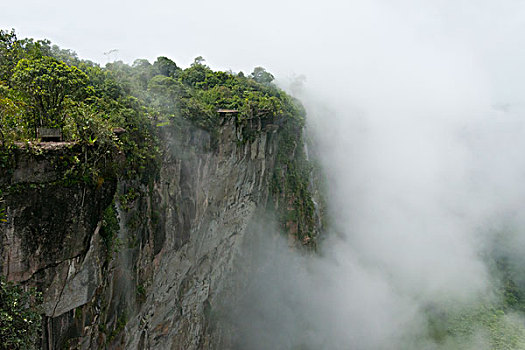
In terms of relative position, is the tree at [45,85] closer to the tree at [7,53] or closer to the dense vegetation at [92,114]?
the dense vegetation at [92,114]

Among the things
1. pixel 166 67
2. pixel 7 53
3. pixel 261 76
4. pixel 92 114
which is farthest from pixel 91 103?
pixel 261 76

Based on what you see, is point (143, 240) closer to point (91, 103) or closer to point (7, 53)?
point (91, 103)

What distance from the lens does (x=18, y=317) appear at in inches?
255

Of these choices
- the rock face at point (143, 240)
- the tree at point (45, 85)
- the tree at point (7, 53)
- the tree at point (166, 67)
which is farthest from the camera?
the tree at point (166, 67)

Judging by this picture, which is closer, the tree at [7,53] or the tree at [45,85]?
the tree at [45,85]

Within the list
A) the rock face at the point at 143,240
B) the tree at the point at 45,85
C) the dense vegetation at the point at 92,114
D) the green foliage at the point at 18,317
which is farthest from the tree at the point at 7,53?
the green foliage at the point at 18,317

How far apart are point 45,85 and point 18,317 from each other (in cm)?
525

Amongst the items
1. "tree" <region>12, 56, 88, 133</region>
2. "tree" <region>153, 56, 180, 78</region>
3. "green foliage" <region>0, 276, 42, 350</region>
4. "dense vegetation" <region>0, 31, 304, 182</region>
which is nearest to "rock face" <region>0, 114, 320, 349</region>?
"green foliage" <region>0, 276, 42, 350</region>

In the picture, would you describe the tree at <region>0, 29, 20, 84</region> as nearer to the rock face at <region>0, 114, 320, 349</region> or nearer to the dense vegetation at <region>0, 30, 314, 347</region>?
the dense vegetation at <region>0, 30, 314, 347</region>

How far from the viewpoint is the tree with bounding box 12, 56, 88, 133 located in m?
7.41

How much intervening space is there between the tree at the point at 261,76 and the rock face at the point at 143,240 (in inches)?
444

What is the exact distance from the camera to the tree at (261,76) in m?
29.4

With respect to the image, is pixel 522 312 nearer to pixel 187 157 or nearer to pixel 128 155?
pixel 187 157

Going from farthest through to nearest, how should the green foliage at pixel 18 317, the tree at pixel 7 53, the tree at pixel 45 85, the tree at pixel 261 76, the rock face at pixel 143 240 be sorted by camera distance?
the tree at pixel 261 76
the tree at pixel 7 53
the tree at pixel 45 85
the rock face at pixel 143 240
the green foliage at pixel 18 317
